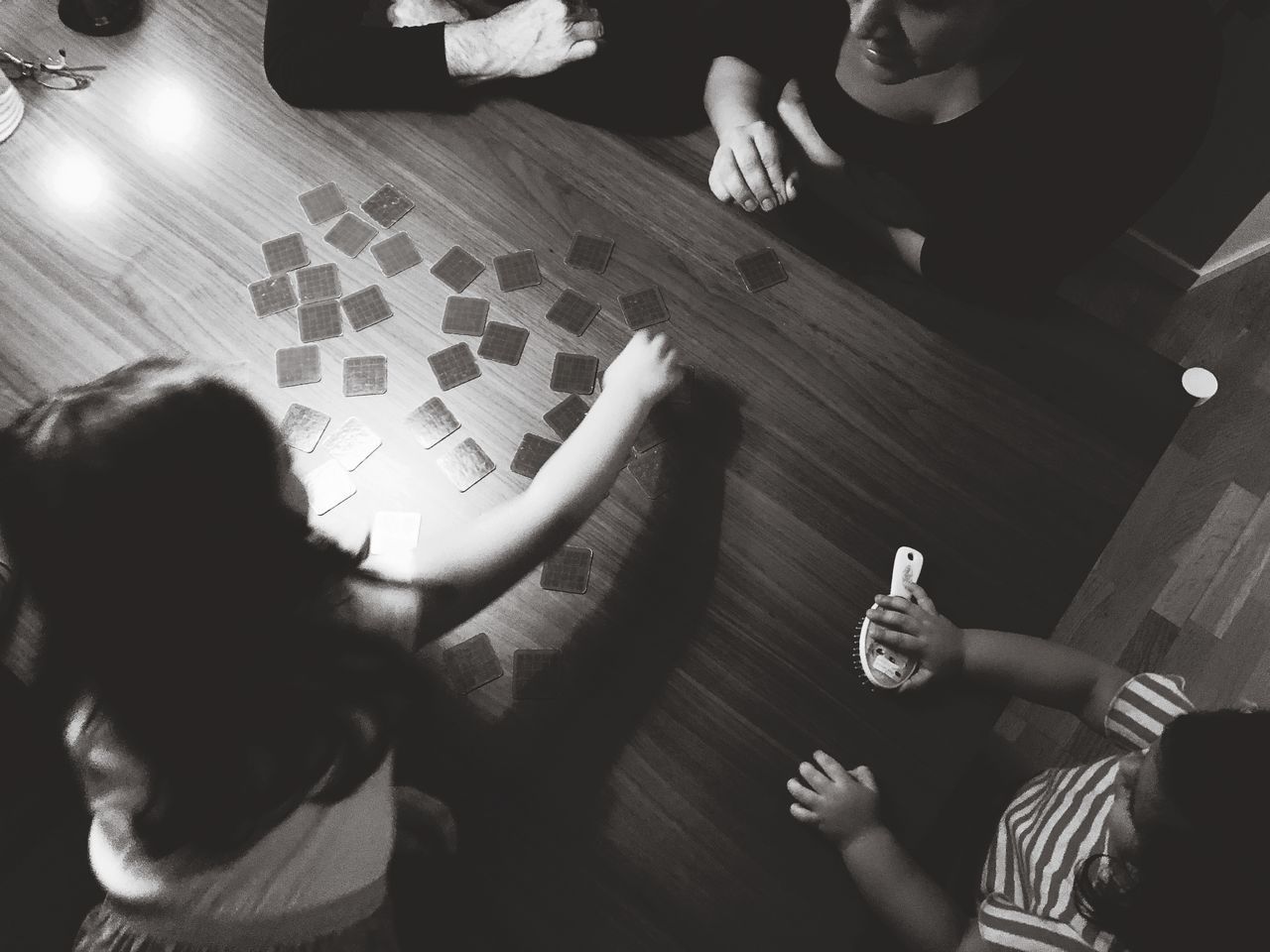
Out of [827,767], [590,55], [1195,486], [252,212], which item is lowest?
[1195,486]

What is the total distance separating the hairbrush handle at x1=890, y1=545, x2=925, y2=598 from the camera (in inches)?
50.6

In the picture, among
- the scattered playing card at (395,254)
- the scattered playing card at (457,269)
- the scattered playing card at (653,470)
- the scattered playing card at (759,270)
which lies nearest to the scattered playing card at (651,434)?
the scattered playing card at (653,470)

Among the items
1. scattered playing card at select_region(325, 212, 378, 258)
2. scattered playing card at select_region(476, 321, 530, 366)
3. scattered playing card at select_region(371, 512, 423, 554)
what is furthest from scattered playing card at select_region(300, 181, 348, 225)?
scattered playing card at select_region(371, 512, 423, 554)

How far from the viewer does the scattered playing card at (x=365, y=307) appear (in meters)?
1.42

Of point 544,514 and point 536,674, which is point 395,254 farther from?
point 536,674

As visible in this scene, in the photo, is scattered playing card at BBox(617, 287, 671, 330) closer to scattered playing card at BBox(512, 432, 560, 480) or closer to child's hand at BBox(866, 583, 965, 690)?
scattered playing card at BBox(512, 432, 560, 480)

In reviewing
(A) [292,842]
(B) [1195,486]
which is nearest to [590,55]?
(A) [292,842]

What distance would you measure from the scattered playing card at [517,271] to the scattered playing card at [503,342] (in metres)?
0.09

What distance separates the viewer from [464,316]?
4.68 feet

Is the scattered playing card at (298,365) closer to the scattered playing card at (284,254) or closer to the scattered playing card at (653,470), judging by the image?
the scattered playing card at (284,254)

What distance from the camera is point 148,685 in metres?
0.93

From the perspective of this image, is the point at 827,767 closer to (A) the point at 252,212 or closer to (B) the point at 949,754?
(B) the point at 949,754

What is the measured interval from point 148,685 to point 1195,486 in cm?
306

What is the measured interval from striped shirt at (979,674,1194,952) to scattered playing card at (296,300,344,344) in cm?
146
